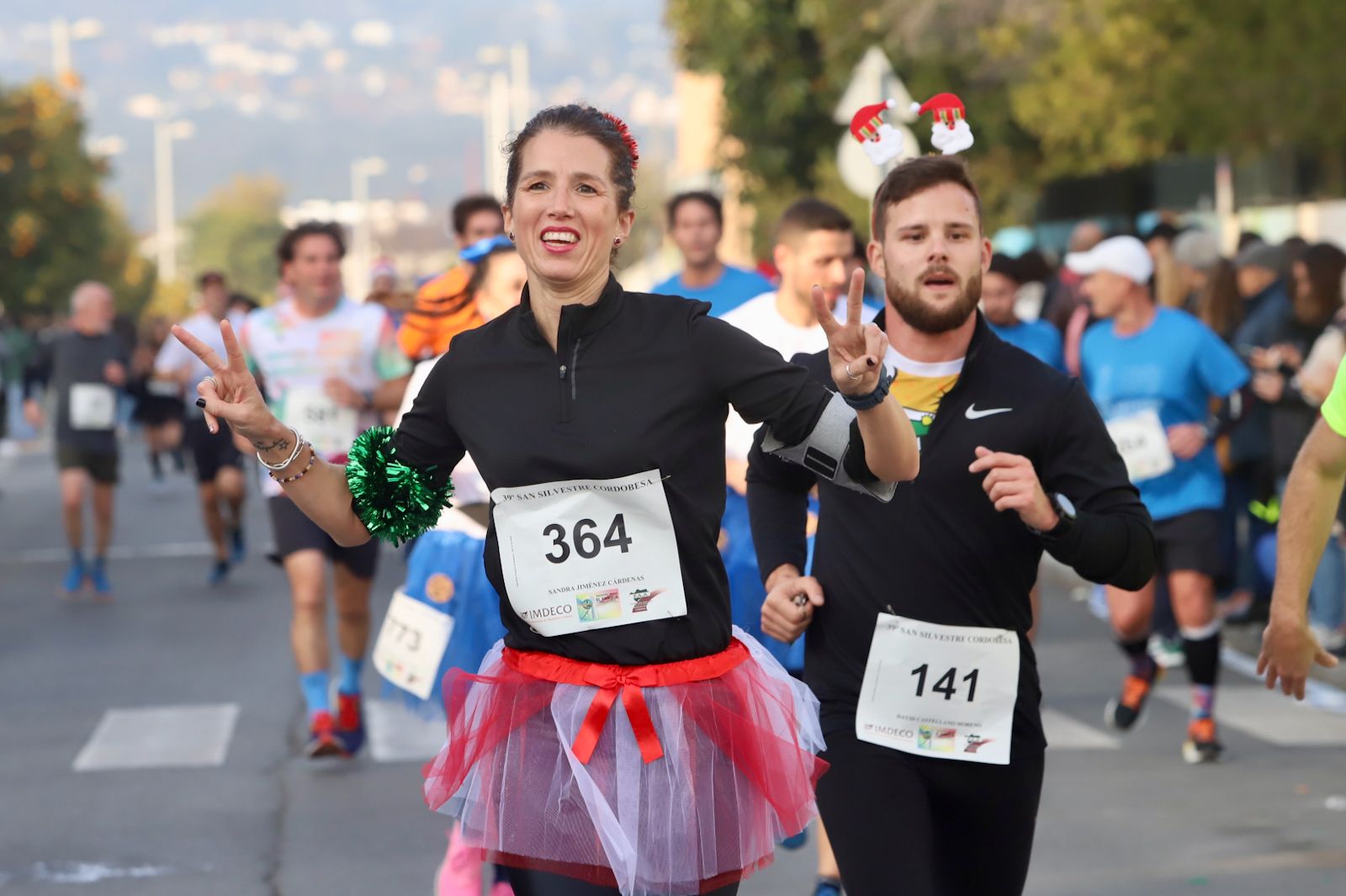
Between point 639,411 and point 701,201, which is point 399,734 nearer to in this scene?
point 701,201

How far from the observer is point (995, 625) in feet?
14.7

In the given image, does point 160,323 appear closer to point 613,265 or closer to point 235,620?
point 235,620

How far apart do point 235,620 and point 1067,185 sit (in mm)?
17577

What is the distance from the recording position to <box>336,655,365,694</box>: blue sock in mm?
8688

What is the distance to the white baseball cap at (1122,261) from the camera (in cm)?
855

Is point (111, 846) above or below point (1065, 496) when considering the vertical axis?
below

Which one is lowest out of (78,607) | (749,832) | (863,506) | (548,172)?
(78,607)

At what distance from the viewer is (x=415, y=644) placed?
6.59 meters

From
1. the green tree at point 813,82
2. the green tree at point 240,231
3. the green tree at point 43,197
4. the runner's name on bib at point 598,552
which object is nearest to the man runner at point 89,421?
the runner's name on bib at point 598,552

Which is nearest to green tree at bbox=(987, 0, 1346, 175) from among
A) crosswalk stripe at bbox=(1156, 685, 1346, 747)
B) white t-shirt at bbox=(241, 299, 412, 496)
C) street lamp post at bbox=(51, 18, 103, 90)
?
crosswalk stripe at bbox=(1156, 685, 1346, 747)

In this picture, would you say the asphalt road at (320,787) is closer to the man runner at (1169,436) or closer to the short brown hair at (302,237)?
the man runner at (1169,436)

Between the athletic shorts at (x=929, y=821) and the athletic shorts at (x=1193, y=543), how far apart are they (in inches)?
167

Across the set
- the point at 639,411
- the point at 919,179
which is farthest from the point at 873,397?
the point at 919,179

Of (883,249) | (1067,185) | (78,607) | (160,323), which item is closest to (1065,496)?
(883,249)
